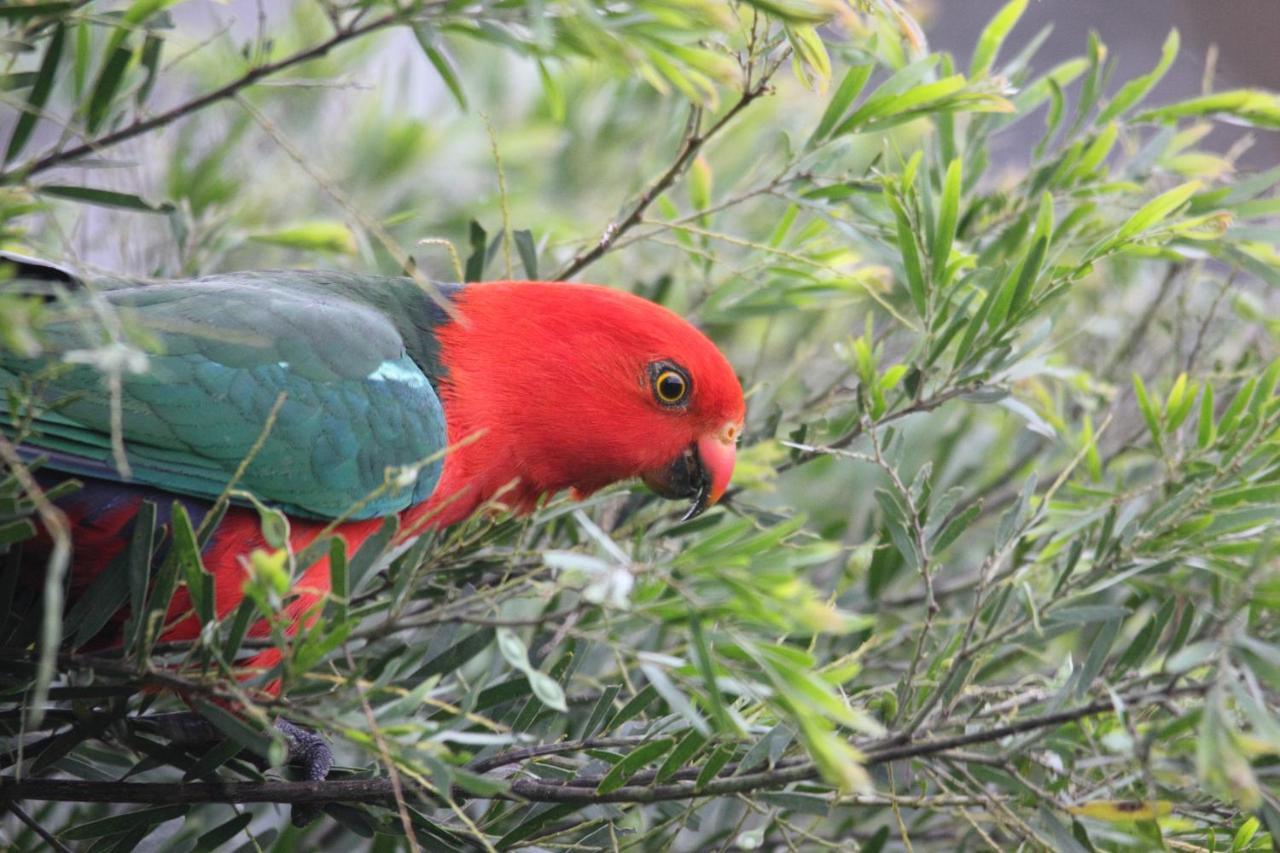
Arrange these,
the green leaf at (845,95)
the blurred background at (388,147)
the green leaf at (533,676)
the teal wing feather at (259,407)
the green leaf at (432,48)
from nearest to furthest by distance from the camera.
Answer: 1. the green leaf at (533,676)
2. the green leaf at (432,48)
3. the teal wing feather at (259,407)
4. the green leaf at (845,95)
5. the blurred background at (388,147)

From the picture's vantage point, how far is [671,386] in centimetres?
202

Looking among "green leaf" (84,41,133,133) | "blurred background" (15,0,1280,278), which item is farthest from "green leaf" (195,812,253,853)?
"blurred background" (15,0,1280,278)

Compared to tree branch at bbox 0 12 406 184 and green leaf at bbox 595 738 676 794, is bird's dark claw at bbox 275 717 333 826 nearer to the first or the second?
green leaf at bbox 595 738 676 794

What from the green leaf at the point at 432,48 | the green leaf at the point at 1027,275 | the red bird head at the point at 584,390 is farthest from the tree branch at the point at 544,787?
the green leaf at the point at 432,48

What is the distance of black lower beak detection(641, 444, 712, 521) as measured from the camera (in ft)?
6.48

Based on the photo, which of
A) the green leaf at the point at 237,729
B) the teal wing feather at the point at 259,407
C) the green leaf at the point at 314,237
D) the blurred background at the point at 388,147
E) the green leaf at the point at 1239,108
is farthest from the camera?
the blurred background at the point at 388,147

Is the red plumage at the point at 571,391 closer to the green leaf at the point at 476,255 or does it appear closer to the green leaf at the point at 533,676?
the green leaf at the point at 476,255

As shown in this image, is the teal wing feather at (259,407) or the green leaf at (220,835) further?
the teal wing feather at (259,407)

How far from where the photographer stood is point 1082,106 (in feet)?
6.48

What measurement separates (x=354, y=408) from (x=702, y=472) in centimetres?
57

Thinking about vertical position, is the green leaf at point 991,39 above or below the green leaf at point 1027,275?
above

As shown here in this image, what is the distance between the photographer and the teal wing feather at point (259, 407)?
1.59 metres

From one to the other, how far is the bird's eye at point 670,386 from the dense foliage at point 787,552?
16 cm

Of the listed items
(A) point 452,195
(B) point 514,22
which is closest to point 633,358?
(B) point 514,22
